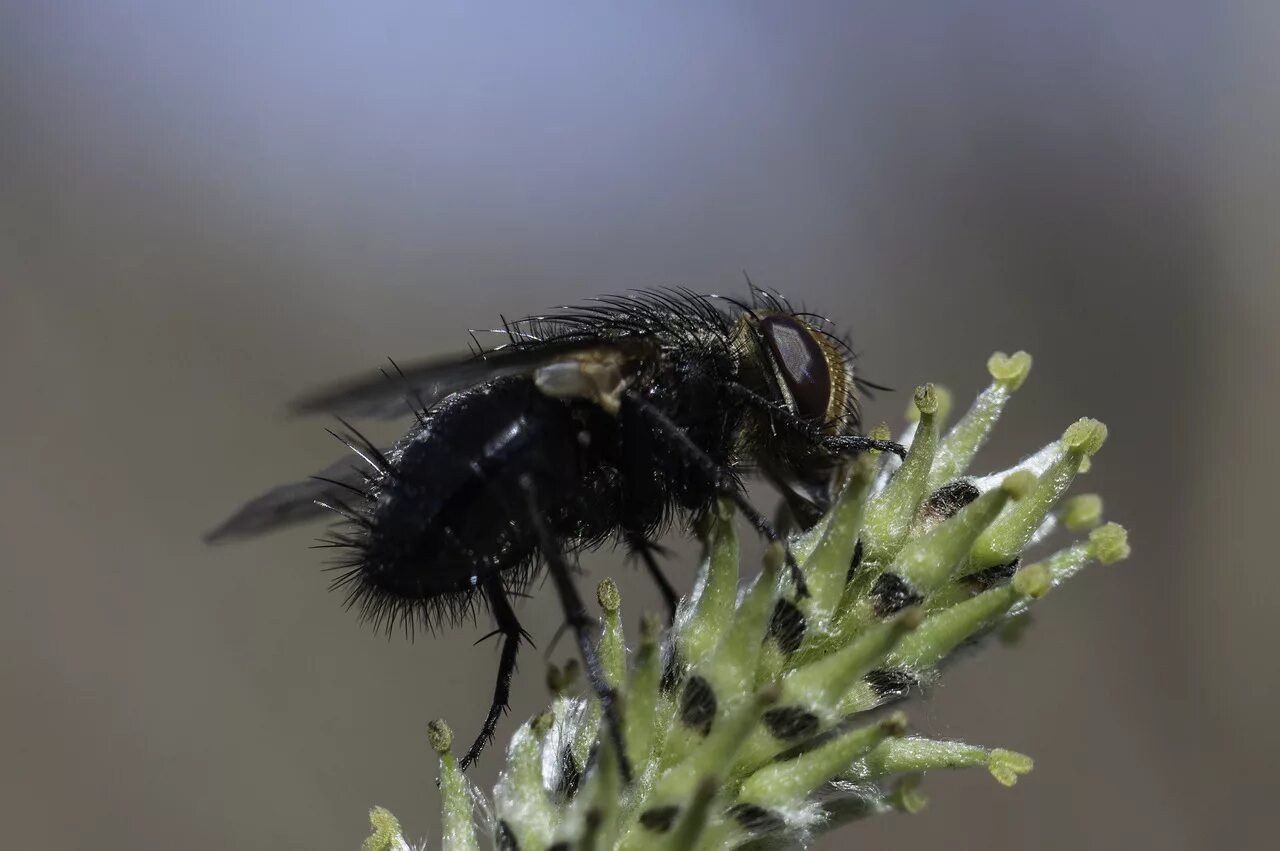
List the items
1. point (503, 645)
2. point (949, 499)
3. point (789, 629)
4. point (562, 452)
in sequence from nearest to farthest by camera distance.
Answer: point (789, 629) → point (949, 499) → point (562, 452) → point (503, 645)

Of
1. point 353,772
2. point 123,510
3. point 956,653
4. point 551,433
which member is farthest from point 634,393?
point 123,510

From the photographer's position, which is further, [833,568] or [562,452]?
[562,452]

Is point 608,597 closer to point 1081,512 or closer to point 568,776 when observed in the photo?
point 568,776

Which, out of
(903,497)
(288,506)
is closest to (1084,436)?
(903,497)

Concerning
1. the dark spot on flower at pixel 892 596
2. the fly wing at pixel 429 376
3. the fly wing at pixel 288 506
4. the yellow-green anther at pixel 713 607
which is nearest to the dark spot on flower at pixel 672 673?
the yellow-green anther at pixel 713 607

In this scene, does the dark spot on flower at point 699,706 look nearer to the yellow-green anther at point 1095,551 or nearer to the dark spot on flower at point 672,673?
the dark spot on flower at point 672,673
